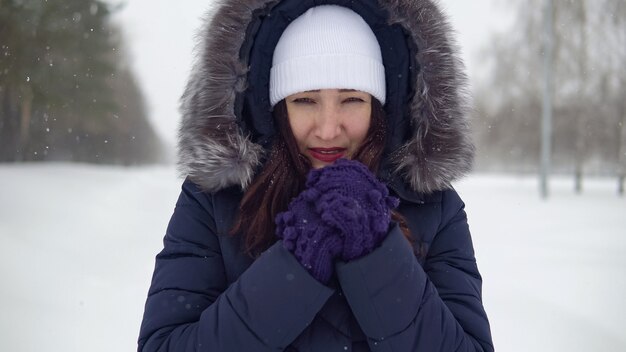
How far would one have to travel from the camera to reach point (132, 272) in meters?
5.21

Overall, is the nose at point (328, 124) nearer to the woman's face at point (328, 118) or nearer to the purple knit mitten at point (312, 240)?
the woman's face at point (328, 118)

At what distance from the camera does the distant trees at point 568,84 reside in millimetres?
16094

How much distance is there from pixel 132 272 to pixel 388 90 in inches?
178

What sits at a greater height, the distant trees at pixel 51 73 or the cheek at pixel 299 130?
the distant trees at pixel 51 73

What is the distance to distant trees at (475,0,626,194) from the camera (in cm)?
1609

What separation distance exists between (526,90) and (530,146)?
2.85 m

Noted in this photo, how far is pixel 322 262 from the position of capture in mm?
1039

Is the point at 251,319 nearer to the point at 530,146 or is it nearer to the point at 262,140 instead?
the point at 262,140

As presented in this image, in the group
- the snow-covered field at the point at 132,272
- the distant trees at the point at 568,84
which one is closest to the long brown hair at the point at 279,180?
the snow-covered field at the point at 132,272

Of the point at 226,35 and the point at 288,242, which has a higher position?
the point at 226,35

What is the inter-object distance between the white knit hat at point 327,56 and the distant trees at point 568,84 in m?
14.5

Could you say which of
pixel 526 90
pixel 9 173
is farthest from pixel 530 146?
pixel 9 173

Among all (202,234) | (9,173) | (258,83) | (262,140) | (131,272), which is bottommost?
(131,272)

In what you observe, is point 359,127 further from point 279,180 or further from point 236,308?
point 236,308
